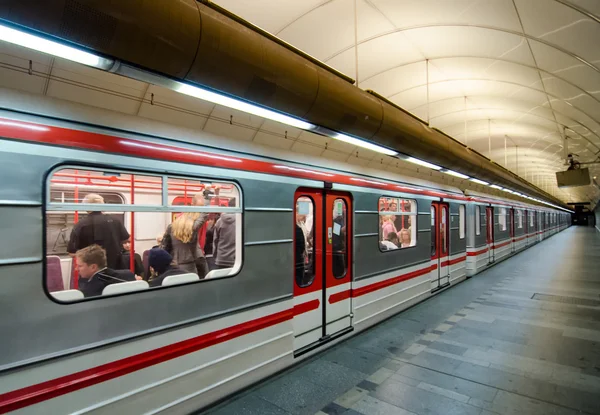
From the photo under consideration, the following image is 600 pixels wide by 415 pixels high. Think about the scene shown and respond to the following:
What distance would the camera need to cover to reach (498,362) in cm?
411

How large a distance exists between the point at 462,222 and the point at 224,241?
7891 millimetres

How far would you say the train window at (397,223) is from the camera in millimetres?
5512

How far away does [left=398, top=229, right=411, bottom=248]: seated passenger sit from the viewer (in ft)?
20.4

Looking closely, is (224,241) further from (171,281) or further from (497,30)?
(497,30)

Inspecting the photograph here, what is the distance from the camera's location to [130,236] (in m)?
2.92

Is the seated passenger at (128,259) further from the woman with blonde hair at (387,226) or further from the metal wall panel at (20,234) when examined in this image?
the woman with blonde hair at (387,226)

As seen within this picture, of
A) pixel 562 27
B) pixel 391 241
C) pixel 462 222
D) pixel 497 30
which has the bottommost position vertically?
pixel 391 241

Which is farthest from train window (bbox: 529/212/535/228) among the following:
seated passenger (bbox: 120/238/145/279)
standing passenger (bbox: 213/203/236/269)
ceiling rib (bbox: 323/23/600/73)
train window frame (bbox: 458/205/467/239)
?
seated passenger (bbox: 120/238/145/279)

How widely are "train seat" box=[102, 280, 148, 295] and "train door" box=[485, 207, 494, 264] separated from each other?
11.4m

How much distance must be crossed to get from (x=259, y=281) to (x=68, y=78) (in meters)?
5.06

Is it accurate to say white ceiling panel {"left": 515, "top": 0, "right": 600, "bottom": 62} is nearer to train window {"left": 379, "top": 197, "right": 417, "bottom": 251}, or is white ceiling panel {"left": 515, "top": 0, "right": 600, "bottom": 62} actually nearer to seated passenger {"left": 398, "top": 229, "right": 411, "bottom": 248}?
train window {"left": 379, "top": 197, "right": 417, "bottom": 251}

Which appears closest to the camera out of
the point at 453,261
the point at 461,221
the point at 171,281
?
the point at 171,281

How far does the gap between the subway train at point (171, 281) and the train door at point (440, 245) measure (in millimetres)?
2348

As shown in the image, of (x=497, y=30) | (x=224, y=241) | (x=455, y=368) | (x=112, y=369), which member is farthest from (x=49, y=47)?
(x=497, y=30)
